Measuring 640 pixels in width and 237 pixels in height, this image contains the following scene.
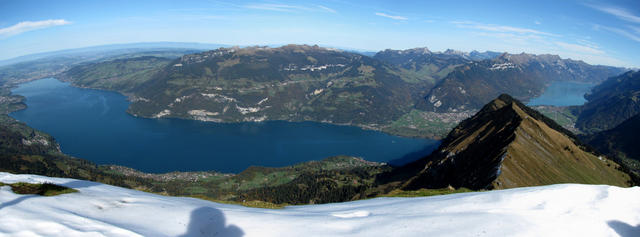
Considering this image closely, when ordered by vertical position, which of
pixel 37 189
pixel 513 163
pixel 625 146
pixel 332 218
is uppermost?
pixel 37 189

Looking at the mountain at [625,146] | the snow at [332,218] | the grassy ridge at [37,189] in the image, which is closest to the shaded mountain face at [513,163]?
the snow at [332,218]

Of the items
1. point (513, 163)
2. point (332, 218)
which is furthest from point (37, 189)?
point (513, 163)

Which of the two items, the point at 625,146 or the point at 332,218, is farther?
the point at 625,146

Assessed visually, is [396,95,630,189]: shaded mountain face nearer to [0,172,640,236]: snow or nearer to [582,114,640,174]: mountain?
[0,172,640,236]: snow

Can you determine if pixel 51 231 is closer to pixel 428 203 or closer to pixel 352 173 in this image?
pixel 428 203

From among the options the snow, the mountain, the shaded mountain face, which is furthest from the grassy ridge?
the mountain

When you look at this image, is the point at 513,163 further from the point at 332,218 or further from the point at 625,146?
the point at 625,146

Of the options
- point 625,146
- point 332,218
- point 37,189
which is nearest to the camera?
point 37,189
